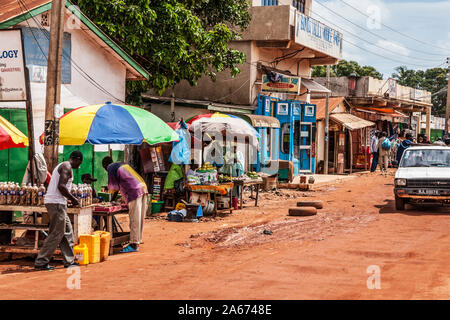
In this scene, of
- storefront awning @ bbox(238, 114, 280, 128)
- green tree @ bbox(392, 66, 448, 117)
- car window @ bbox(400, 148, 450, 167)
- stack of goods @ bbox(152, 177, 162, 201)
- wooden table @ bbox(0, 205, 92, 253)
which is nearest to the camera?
wooden table @ bbox(0, 205, 92, 253)

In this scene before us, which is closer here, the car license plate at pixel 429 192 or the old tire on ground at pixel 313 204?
the car license plate at pixel 429 192

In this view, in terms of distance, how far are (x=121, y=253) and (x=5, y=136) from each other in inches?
123

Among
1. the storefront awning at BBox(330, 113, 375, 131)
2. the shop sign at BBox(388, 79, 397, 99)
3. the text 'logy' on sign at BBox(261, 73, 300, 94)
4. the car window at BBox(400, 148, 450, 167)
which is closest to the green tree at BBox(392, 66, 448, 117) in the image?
the shop sign at BBox(388, 79, 397, 99)

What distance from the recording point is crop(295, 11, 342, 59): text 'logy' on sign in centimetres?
2422

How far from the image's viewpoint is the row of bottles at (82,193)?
31.1ft

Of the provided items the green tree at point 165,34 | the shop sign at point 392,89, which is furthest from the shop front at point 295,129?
the shop sign at point 392,89

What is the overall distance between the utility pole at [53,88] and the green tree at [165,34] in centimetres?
665

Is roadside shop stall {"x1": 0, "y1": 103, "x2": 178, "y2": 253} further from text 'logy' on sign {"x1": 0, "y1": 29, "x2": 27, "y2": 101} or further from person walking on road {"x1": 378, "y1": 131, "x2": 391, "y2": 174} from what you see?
person walking on road {"x1": 378, "y1": 131, "x2": 391, "y2": 174}

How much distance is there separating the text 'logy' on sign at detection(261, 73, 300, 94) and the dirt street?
996cm

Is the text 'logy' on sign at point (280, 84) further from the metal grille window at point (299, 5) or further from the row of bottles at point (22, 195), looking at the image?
the row of bottles at point (22, 195)

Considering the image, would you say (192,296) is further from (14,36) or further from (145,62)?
(145,62)

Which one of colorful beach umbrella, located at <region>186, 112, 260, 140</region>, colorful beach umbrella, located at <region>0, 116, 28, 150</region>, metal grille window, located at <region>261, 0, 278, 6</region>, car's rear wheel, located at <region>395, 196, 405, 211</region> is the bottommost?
car's rear wheel, located at <region>395, 196, 405, 211</region>

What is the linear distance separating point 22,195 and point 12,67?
2.52 m

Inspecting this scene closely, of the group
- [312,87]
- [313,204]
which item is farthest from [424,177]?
[312,87]
